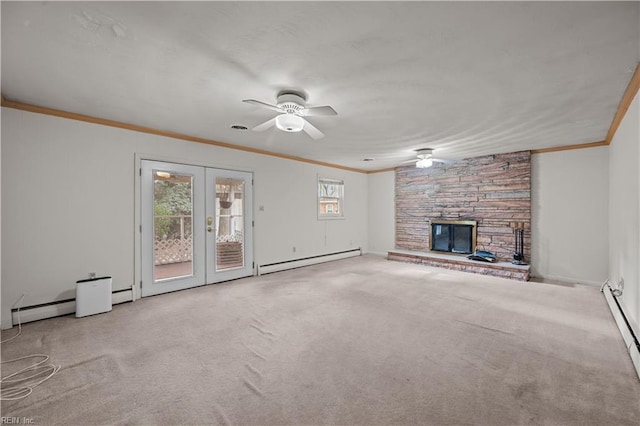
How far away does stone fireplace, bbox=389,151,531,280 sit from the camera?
5.46 meters

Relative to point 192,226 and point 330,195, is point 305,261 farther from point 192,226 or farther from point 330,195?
point 192,226

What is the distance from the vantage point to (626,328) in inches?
104

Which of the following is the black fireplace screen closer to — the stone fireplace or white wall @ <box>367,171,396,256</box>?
the stone fireplace

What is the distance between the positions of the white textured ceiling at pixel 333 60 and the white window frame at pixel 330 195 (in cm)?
315

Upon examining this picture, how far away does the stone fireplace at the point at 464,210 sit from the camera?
5.46 m

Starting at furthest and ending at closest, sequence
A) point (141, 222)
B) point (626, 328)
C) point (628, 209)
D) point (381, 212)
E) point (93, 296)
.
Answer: point (381, 212)
point (141, 222)
point (93, 296)
point (628, 209)
point (626, 328)

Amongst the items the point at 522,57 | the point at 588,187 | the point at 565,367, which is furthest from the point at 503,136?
the point at 565,367

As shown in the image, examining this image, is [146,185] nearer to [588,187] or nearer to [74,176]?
[74,176]

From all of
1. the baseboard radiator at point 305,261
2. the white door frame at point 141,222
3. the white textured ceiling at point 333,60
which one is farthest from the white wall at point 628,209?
the white door frame at point 141,222

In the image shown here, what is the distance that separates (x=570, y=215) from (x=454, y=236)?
205 cm

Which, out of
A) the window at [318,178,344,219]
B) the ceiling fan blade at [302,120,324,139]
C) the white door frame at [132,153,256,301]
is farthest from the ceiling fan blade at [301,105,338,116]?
the window at [318,178,344,219]

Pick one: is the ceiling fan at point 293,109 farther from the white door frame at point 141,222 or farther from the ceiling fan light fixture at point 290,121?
the white door frame at point 141,222

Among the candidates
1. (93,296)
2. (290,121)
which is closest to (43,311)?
(93,296)

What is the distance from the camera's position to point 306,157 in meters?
6.19
